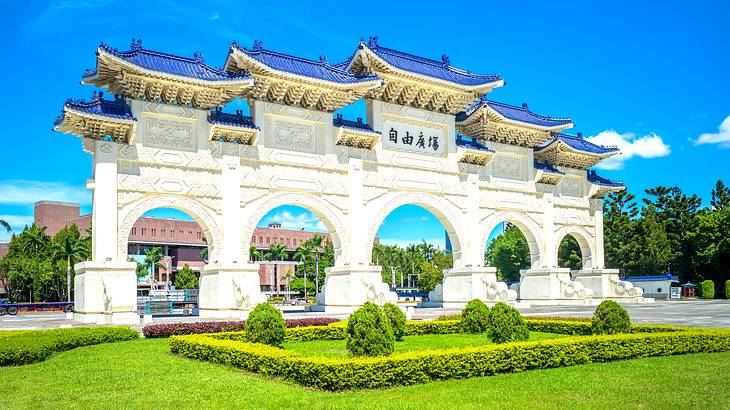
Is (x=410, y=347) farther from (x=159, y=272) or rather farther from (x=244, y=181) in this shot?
(x=159, y=272)

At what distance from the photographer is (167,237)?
217ft

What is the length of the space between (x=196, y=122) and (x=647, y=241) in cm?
3578

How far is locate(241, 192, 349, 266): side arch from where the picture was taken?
2305cm

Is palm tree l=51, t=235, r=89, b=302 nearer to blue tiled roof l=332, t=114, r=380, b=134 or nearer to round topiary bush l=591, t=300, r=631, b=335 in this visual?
blue tiled roof l=332, t=114, r=380, b=134

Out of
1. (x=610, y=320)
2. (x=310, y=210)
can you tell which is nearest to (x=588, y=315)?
(x=610, y=320)

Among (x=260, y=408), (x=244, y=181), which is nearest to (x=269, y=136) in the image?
(x=244, y=181)

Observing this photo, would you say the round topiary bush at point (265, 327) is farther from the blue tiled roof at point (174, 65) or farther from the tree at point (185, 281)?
the tree at point (185, 281)

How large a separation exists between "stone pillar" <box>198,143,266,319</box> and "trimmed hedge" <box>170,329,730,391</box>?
9230 mm

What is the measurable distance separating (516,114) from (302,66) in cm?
1129

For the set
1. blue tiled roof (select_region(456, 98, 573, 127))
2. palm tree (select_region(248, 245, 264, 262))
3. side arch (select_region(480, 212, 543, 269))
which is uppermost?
blue tiled roof (select_region(456, 98, 573, 127))

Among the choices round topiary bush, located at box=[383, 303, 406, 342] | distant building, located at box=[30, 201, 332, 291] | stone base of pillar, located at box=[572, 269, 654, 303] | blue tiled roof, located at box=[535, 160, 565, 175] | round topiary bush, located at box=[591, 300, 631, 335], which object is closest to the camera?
round topiary bush, located at box=[591, 300, 631, 335]

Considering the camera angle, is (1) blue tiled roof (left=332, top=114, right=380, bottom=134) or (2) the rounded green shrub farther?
(2) the rounded green shrub

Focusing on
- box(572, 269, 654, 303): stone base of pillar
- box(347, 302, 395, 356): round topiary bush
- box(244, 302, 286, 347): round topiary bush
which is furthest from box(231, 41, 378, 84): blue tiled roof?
box(572, 269, 654, 303): stone base of pillar

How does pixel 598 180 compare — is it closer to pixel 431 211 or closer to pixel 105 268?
pixel 431 211
